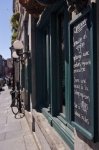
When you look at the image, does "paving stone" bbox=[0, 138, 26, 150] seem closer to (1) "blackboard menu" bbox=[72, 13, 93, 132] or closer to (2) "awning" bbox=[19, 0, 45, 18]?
(2) "awning" bbox=[19, 0, 45, 18]

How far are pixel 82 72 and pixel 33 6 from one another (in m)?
4.49

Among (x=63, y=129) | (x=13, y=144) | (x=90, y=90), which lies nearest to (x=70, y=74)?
(x=90, y=90)

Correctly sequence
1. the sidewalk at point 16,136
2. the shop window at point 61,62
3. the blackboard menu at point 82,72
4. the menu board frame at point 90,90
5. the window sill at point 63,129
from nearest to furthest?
the menu board frame at point 90,90 → the blackboard menu at point 82,72 → the window sill at point 63,129 → the shop window at point 61,62 → the sidewalk at point 16,136

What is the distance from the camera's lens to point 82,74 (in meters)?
4.08

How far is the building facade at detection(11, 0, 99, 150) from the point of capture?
12.3 feet

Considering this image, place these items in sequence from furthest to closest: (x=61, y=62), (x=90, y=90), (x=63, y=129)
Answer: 1. (x=61, y=62)
2. (x=63, y=129)
3. (x=90, y=90)

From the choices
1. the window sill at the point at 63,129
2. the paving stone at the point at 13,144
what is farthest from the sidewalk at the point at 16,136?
the window sill at the point at 63,129

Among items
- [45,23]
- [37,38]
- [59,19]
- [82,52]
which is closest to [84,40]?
[82,52]

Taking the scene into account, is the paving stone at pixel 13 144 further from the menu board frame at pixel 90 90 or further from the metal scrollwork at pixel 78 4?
the metal scrollwork at pixel 78 4

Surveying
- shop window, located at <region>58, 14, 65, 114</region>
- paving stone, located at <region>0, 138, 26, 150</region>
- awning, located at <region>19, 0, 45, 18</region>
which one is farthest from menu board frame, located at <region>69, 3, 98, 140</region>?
paving stone, located at <region>0, 138, 26, 150</region>

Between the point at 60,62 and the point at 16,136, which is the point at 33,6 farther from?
the point at 16,136

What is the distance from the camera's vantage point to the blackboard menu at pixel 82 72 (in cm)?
386

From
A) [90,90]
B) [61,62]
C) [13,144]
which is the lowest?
[13,144]

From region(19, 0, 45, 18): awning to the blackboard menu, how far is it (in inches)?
156
